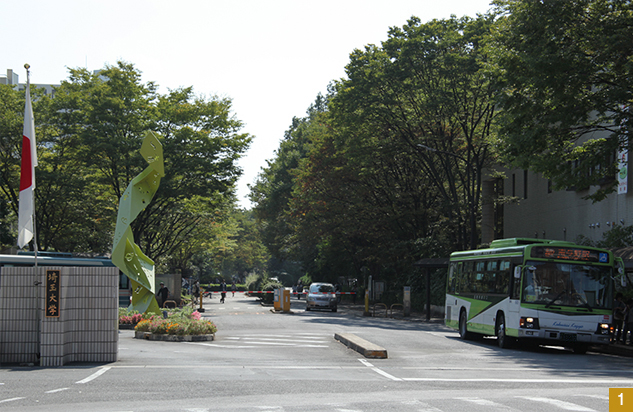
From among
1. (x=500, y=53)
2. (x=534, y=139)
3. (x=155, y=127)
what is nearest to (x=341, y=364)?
(x=534, y=139)

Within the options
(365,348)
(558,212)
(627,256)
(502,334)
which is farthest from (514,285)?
(558,212)

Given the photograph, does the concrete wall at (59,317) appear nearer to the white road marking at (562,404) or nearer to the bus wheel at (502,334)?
the white road marking at (562,404)

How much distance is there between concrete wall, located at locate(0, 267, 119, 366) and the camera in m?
12.9

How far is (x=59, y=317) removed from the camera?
41.9 ft

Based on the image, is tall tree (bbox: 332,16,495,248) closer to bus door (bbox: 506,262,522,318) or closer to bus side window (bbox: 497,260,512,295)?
bus side window (bbox: 497,260,512,295)

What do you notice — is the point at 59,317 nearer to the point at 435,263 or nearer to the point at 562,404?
the point at 562,404

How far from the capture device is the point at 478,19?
3550cm

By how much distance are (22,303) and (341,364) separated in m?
6.42

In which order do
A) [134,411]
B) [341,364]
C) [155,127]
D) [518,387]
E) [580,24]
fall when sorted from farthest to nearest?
[155,127] → [580,24] → [341,364] → [518,387] → [134,411]

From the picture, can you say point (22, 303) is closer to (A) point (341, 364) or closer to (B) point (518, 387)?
(A) point (341, 364)

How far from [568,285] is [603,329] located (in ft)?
4.60

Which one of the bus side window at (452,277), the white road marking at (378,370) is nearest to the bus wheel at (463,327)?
the bus side window at (452,277)

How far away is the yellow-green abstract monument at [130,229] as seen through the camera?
2564 cm

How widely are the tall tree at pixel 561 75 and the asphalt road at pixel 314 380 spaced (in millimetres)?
6347
